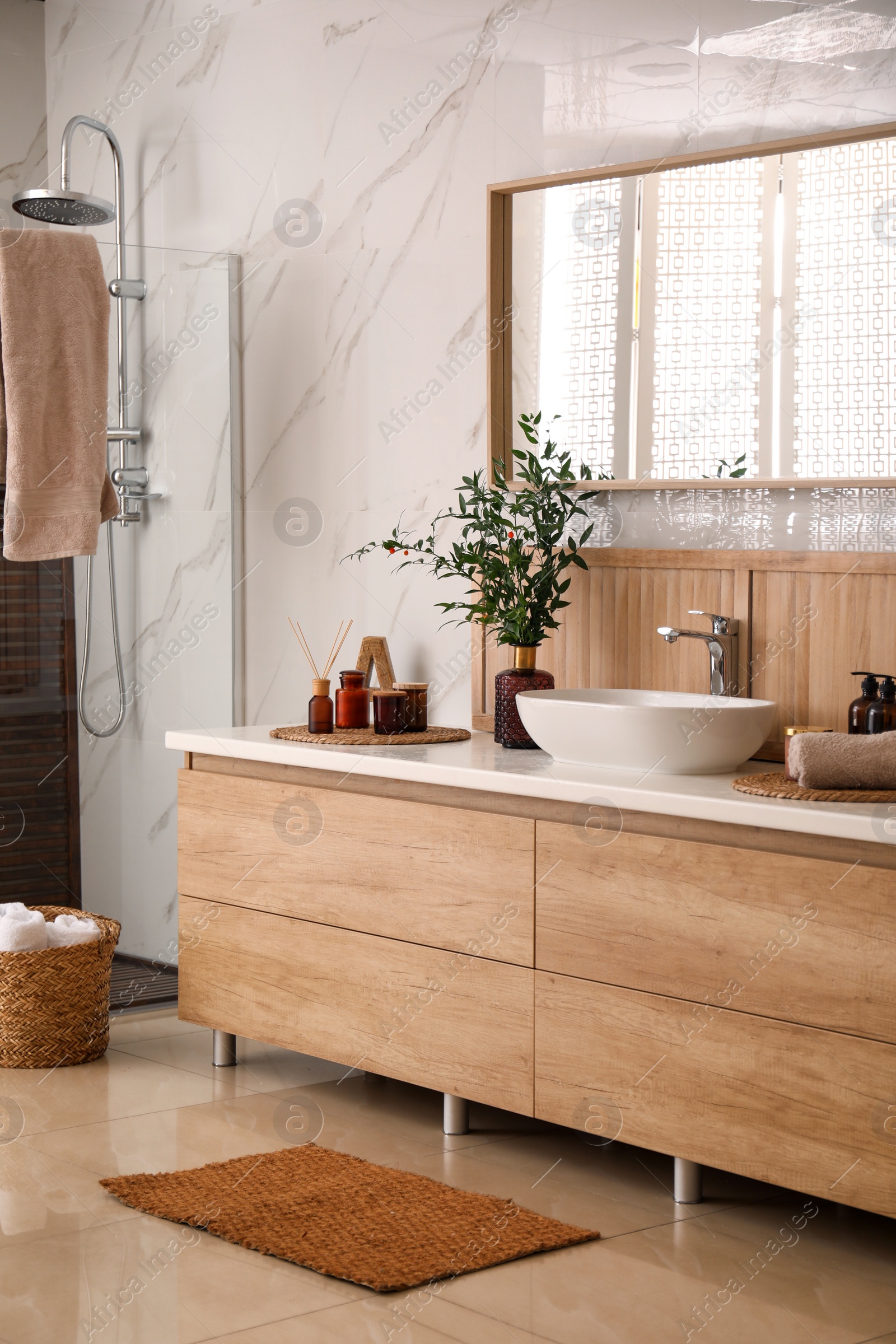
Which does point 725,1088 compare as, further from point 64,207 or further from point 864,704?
point 64,207

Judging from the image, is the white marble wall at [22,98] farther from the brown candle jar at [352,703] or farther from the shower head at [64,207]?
the brown candle jar at [352,703]

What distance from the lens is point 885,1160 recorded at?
6.85ft

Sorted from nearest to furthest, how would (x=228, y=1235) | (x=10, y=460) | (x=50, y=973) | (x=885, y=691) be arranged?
(x=228, y=1235), (x=885, y=691), (x=50, y=973), (x=10, y=460)

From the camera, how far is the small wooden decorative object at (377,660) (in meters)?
3.29

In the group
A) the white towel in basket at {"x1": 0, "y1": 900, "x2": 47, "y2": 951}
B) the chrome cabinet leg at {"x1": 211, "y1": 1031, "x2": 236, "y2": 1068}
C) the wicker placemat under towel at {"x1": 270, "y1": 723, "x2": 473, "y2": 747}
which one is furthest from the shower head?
the chrome cabinet leg at {"x1": 211, "y1": 1031, "x2": 236, "y2": 1068}

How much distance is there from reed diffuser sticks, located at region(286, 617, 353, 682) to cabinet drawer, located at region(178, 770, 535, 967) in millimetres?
498

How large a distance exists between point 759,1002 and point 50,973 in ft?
5.15

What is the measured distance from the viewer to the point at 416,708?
3.02 m

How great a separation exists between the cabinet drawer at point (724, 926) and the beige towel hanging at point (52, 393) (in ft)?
4.99

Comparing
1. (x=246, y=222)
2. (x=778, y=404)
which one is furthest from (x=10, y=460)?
(x=778, y=404)

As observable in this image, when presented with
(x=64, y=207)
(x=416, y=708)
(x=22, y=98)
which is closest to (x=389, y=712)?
(x=416, y=708)

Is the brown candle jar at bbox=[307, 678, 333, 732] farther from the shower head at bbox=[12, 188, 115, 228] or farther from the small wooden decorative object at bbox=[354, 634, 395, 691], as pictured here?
the shower head at bbox=[12, 188, 115, 228]

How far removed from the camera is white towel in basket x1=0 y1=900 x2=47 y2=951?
313cm

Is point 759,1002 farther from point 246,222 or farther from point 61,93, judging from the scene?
point 61,93
